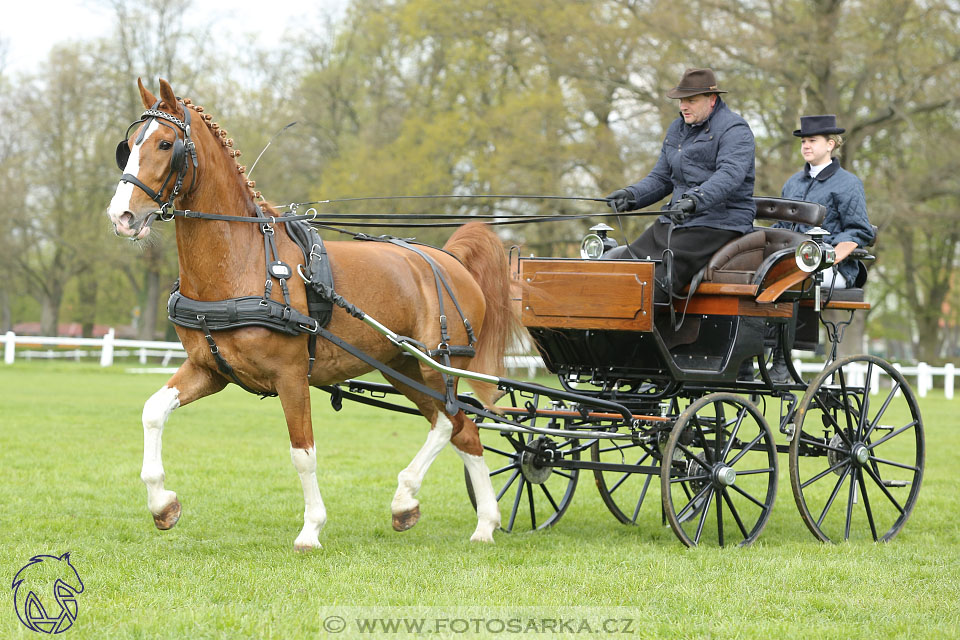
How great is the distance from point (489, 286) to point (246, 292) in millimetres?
1985

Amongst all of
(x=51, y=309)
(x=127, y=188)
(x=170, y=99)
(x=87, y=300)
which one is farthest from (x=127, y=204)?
(x=87, y=300)

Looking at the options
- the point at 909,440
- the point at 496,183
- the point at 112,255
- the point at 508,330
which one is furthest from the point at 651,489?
the point at 112,255

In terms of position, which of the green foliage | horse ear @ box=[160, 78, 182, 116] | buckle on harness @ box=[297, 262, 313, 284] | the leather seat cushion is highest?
the green foliage

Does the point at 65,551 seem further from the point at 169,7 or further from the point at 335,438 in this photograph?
the point at 169,7

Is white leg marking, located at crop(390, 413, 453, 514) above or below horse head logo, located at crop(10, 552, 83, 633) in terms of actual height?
above

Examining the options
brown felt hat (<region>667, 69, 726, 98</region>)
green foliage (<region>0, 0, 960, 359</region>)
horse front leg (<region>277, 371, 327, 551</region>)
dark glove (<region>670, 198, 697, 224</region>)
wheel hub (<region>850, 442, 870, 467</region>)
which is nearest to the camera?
horse front leg (<region>277, 371, 327, 551</region>)

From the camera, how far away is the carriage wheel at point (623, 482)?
24.2 ft

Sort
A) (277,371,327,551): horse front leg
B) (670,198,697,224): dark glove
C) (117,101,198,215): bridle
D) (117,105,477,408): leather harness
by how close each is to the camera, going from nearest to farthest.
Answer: (117,101,198,215): bridle → (117,105,477,408): leather harness → (277,371,327,551): horse front leg → (670,198,697,224): dark glove

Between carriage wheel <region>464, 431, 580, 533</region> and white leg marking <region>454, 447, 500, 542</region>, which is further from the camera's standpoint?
carriage wheel <region>464, 431, 580, 533</region>

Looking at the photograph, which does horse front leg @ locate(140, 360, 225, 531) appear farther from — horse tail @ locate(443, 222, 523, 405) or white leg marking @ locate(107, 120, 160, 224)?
horse tail @ locate(443, 222, 523, 405)

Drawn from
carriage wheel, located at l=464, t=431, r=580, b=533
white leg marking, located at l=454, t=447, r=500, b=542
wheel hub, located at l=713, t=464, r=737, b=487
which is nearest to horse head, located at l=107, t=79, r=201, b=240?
white leg marking, located at l=454, t=447, r=500, b=542

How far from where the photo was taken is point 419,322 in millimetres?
6410

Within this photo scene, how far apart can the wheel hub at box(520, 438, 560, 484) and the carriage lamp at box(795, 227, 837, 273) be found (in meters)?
1.94

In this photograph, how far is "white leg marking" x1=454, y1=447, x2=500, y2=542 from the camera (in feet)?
21.5
